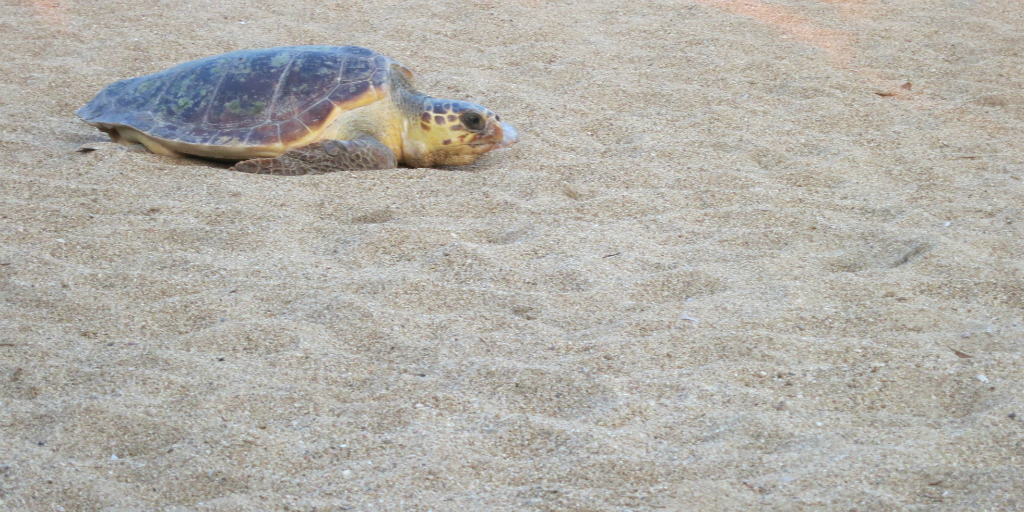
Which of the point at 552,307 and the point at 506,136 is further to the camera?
the point at 506,136

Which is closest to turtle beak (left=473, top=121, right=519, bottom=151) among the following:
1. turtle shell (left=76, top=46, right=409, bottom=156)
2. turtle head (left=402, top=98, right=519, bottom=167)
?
turtle head (left=402, top=98, right=519, bottom=167)

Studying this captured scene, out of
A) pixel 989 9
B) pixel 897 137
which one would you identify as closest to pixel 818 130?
pixel 897 137

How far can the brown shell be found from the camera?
3480 mm

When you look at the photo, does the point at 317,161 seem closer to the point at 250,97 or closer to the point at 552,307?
the point at 250,97

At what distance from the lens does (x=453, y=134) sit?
3.64 meters

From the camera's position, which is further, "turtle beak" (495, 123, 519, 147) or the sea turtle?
"turtle beak" (495, 123, 519, 147)

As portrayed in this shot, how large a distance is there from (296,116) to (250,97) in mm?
211

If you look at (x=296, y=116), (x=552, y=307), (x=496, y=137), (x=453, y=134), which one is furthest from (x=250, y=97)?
(x=552, y=307)

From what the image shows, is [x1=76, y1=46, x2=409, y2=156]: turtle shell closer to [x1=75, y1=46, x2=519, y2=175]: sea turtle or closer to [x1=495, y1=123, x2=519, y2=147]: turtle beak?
[x1=75, y1=46, x2=519, y2=175]: sea turtle

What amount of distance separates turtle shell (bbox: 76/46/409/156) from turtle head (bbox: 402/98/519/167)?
0.22 m

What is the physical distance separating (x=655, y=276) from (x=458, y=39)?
2.84m

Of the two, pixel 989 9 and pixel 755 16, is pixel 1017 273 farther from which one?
pixel 989 9

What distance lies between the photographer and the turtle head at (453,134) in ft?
11.8

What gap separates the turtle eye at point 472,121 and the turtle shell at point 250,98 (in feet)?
1.19
